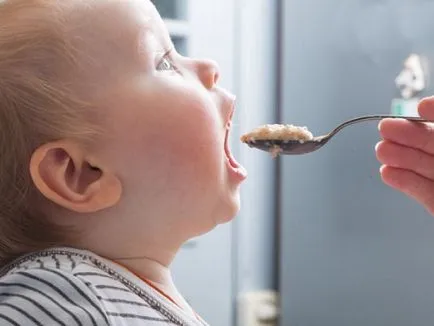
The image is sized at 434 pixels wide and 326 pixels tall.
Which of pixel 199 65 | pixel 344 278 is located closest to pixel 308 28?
pixel 344 278

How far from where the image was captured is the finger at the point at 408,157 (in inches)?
33.3

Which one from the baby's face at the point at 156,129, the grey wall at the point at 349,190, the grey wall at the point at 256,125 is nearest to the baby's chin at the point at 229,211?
the baby's face at the point at 156,129

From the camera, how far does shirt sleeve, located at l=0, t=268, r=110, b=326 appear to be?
54 centimetres

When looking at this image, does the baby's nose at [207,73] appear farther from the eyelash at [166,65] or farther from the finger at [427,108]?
the finger at [427,108]

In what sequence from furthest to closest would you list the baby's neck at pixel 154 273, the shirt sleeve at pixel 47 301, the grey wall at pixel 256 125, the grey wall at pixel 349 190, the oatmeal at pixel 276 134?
the grey wall at pixel 256 125 → the grey wall at pixel 349 190 → the oatmeal at pixel 276 134 → the baby's neck at pixel 154 273 → the shirt sleeve at pixel 47 301

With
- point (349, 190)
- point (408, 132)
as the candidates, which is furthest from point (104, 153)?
point (349, 190)

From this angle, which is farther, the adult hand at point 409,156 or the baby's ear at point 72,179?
the adult hand at point 409,156

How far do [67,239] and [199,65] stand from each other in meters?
0.20

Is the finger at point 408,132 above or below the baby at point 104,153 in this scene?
above

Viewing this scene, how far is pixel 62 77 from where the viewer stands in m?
0.61

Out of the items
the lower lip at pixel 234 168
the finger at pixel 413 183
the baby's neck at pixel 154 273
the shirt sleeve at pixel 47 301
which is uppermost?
the finger at pixel 413 183

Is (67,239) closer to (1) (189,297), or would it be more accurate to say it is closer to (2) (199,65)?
(2) (199,65)

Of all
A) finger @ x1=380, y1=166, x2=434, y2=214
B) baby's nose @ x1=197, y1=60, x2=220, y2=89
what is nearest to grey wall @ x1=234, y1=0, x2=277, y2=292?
finger @ x1=380, y1=166, x2=434, y2=214

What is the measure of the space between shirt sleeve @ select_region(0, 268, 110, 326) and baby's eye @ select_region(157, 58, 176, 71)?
202 mm
